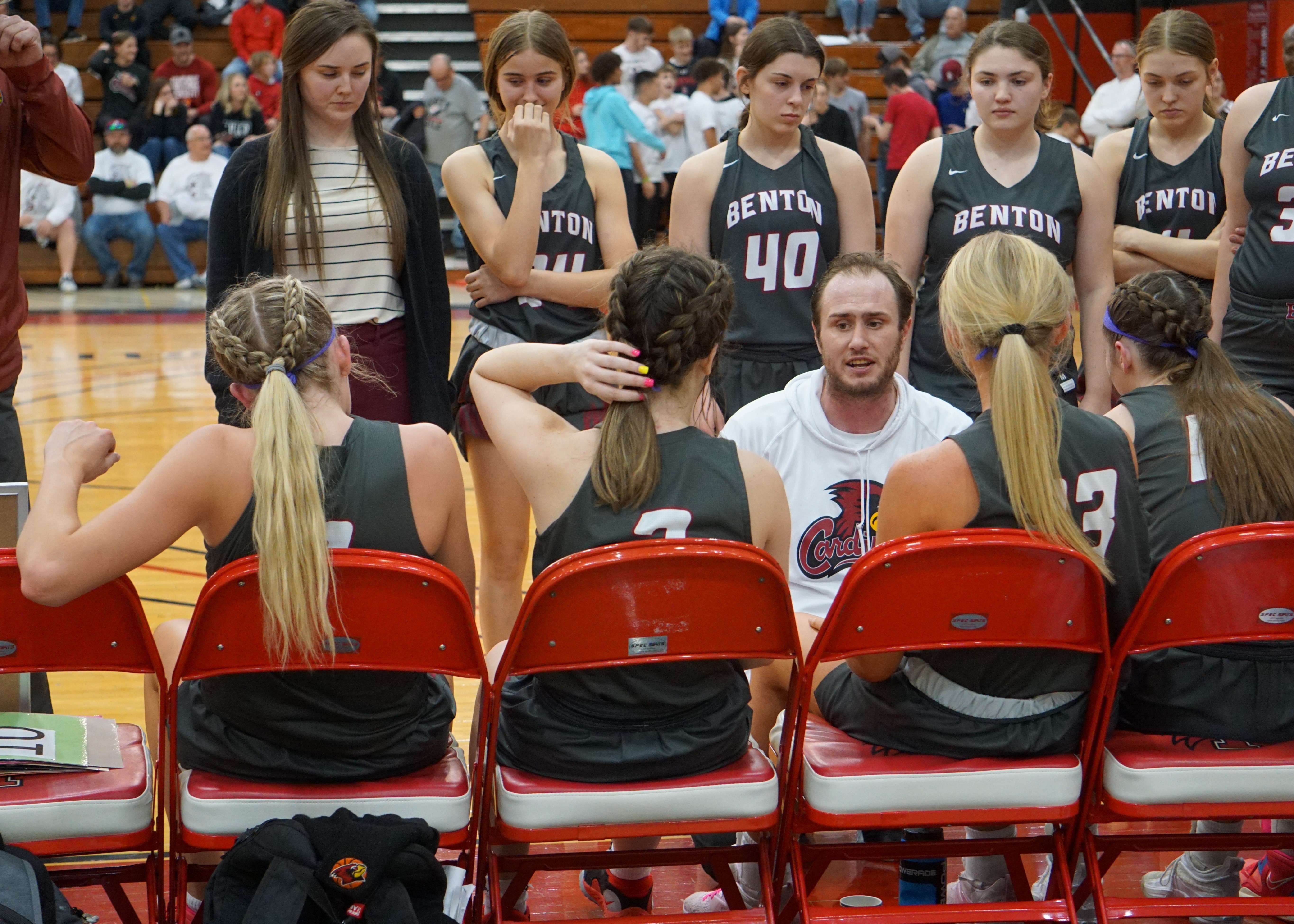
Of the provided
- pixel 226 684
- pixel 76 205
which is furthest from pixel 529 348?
pixel 76 205

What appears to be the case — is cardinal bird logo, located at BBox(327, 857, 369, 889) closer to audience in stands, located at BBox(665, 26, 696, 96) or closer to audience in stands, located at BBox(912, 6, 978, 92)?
audience in stands, located at BBox(665, 26, 696, 96)

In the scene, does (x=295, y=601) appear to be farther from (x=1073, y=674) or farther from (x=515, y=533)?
(x=515, y=533)

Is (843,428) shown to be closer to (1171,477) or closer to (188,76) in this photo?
(1171,477)

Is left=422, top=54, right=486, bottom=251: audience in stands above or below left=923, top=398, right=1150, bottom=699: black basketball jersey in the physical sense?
above

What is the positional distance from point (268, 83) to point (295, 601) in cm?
1190

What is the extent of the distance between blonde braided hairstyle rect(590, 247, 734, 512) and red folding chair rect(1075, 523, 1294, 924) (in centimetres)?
75

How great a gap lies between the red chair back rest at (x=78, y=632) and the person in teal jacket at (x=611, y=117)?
381 inches

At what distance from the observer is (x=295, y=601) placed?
1833 millimetres

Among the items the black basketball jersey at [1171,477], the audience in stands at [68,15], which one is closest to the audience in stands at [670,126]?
the audience in stands at [68,15]

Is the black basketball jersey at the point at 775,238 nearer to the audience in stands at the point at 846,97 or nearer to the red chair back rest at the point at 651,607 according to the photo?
the red chair back rest at the point at 651,607

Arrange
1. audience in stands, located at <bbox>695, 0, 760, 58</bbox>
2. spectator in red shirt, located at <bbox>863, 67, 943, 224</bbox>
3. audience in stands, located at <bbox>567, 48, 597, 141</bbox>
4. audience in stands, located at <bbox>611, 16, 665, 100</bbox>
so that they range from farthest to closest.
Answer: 1. audience in stands, located at <bbox>695, 0, 760, 58</bbox>
2. audience in stands, located at <bbox>611, 16, 665, 100</bbox>
3. audience in stands, located at <bbox>567, 48, 597, 141</bbox>
4. spectator in red shirt, located at <bbox>863, 67, 943, 224</bbox>

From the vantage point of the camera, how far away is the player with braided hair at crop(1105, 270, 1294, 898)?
214cm

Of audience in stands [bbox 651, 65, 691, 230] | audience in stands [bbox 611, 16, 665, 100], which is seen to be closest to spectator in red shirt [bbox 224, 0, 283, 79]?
audience in stands [bbox 611, 16, 665, 100]

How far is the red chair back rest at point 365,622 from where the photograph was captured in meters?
1.87
